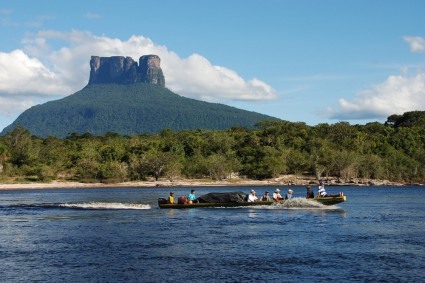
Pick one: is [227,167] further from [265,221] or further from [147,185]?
[265,221]

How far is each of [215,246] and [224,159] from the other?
4555 inches

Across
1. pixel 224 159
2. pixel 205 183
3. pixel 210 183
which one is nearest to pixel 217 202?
pixel 210 183

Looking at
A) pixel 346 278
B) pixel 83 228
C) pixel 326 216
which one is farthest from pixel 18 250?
pixel 326 216

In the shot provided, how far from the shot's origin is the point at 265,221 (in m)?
54.0

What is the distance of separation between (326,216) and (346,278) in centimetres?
2939

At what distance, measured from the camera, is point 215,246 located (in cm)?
3950

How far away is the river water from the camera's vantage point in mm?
30766

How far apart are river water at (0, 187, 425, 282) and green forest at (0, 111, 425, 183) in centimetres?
8835

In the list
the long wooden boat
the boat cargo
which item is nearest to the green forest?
the boat cargo

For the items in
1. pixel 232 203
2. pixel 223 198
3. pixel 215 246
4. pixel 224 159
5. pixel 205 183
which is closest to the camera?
pixel 215 246

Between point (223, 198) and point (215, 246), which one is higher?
point (223, 198)

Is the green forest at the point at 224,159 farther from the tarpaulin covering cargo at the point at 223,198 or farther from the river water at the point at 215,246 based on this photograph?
the river water at the point at 215,246

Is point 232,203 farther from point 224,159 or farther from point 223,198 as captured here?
point 224,159

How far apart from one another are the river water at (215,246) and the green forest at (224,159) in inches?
3479
